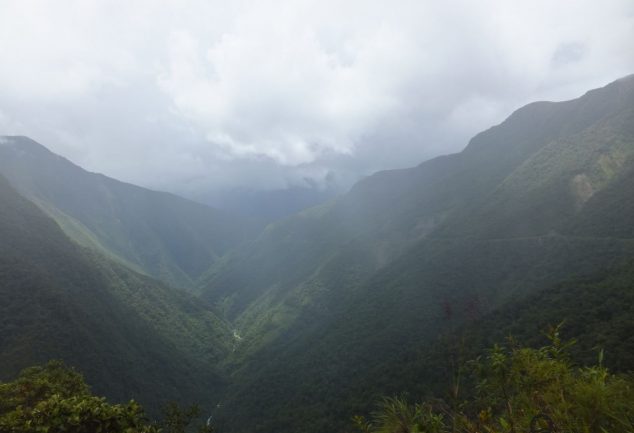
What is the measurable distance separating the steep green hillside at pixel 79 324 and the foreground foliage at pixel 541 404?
100715mm

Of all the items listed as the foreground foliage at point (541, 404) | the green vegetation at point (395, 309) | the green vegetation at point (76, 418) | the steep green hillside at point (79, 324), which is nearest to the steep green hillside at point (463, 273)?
the green vegetation at point (395, 309)

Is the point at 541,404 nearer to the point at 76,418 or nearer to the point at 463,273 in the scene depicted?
the point at 76,418

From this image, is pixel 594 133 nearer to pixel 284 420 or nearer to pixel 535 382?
pixel 284 420

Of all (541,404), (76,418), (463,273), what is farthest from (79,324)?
(541,404)

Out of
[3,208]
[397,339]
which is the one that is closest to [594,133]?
[397,339]

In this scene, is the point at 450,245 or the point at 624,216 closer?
the point at 624,216

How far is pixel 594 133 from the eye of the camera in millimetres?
179875

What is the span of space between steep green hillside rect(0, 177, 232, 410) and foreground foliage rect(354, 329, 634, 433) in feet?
330

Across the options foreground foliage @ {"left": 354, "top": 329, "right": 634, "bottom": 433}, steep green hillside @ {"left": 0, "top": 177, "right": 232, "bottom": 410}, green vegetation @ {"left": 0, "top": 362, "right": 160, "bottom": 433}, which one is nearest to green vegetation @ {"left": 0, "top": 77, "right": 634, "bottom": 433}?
steep green hillside @ {"left": 0, "top": 177, "right": 232, "bottom": 410}

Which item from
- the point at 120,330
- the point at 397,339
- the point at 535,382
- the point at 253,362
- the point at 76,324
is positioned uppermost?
the point at 535,382

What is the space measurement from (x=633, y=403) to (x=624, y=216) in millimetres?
138579

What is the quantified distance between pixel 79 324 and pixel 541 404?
457 feet

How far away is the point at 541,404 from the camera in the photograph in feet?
39.6

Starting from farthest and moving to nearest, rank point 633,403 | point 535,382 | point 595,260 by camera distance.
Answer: point 595,260 < point 535,382 < point 633,403
